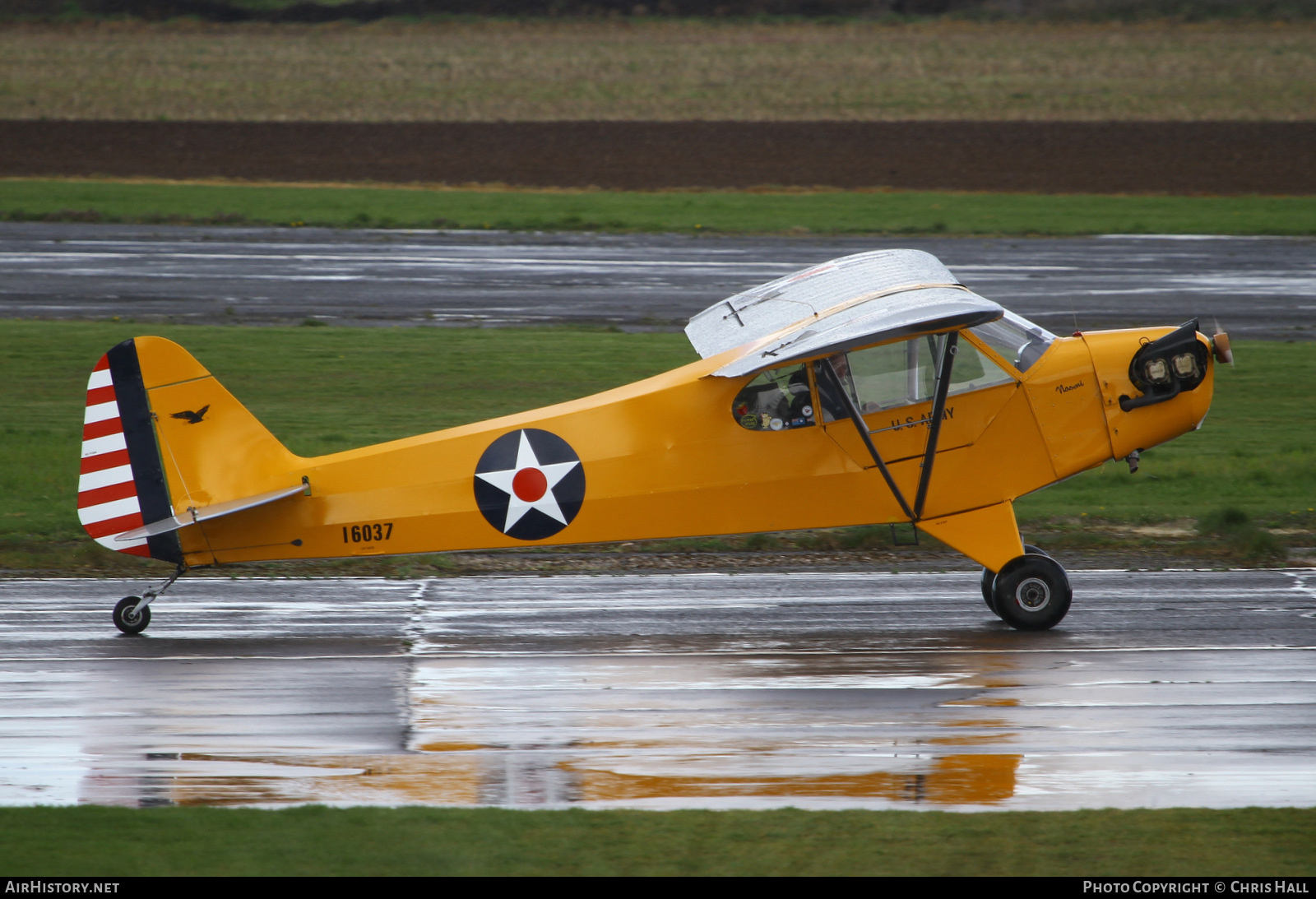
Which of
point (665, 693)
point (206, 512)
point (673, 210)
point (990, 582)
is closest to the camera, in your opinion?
A: point (665, 693)

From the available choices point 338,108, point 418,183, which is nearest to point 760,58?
point 338,108

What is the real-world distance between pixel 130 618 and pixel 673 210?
25917 millimetres

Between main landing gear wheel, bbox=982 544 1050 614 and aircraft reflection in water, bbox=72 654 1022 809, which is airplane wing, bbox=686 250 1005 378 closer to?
main landing gear wheel, bbox=982 544 1050 614

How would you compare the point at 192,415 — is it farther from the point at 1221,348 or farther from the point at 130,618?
the point at 1221,348

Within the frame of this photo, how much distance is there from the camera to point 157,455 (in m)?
10.9

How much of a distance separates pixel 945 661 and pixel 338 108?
44318 millimetres

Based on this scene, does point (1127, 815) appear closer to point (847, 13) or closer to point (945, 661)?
point (945, 661)

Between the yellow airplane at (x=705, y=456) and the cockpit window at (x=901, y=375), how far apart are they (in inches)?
0.6

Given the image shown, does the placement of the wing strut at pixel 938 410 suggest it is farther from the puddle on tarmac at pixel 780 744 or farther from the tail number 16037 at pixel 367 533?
the tail number 16037 at pixel 367 533

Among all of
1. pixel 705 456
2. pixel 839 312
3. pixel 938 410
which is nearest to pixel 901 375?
pixel 938 410

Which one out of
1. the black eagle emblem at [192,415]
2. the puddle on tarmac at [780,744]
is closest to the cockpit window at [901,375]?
the puddle on tarmac at [780,744]

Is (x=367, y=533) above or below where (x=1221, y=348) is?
below

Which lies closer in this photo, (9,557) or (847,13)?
(9,557)

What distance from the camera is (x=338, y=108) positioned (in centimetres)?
5016
